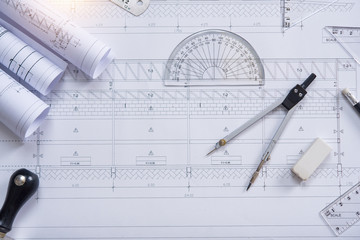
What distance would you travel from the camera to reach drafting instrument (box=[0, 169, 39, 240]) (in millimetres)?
1099

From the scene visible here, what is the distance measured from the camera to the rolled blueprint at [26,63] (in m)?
1.13

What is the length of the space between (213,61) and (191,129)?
22 centimetres

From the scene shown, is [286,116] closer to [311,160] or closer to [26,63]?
[311,160]

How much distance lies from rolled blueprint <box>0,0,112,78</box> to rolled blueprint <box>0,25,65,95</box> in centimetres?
6

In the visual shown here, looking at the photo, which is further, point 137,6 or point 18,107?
point 137,6

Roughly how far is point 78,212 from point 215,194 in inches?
16.7

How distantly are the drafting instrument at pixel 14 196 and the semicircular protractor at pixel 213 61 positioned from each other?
0.50 meters

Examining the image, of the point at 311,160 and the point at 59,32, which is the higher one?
the point at 59,32

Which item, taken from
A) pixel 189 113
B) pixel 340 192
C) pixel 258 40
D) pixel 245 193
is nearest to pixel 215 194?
pixel 245 193

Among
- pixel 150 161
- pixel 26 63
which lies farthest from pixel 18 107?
pixel 150 161

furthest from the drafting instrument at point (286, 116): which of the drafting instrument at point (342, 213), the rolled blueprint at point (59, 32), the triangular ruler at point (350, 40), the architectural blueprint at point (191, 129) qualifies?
the rolled blueprint at point (59, 32)

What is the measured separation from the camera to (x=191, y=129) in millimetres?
1192

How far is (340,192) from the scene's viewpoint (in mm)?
1190

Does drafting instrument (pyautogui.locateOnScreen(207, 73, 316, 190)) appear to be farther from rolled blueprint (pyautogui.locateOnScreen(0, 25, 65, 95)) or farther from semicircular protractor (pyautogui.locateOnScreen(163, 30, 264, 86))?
rolled blueprint (pyautogui.locateOnScreen(0, 25, 65, 95))
